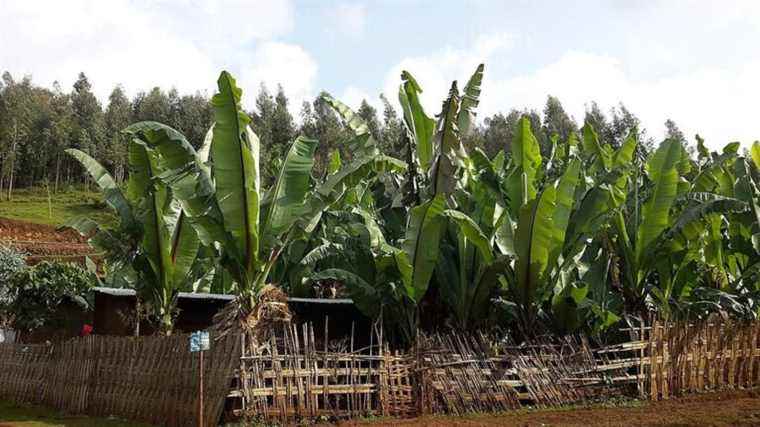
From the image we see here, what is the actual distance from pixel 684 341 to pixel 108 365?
32.3ft

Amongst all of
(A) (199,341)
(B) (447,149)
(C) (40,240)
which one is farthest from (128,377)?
(C) (40,240)

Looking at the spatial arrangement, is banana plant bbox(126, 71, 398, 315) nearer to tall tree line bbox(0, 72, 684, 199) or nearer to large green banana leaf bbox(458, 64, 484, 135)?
large green banana leaf bbox(458, 64, 484, 135)

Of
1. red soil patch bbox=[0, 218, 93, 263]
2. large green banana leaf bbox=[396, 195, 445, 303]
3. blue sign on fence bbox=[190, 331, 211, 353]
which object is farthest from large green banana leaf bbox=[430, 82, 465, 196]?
red soil patch bbox=[0, 218, 93, 263]

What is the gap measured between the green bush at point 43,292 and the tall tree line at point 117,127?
115 feet

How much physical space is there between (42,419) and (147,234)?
3.37m

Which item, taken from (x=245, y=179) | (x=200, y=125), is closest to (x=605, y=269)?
(x=245, y=179)

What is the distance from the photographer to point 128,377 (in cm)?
1086

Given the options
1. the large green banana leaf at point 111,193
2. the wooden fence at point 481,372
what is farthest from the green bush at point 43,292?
the wooden fence at point 481,372

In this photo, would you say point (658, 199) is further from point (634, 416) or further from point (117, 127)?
point (117, 127)

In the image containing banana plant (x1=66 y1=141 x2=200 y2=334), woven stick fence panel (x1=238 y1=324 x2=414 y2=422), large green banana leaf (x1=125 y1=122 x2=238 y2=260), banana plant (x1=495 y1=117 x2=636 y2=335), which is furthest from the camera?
banana plant (x1=66 y1=141 x2=200 y2=334)

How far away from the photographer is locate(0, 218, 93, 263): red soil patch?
37.3 m

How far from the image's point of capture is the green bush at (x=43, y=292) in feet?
51.0

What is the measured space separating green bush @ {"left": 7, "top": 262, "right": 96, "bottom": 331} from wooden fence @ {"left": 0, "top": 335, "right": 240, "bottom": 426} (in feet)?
5.06

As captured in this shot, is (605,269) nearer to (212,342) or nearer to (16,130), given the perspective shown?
(212,342)
